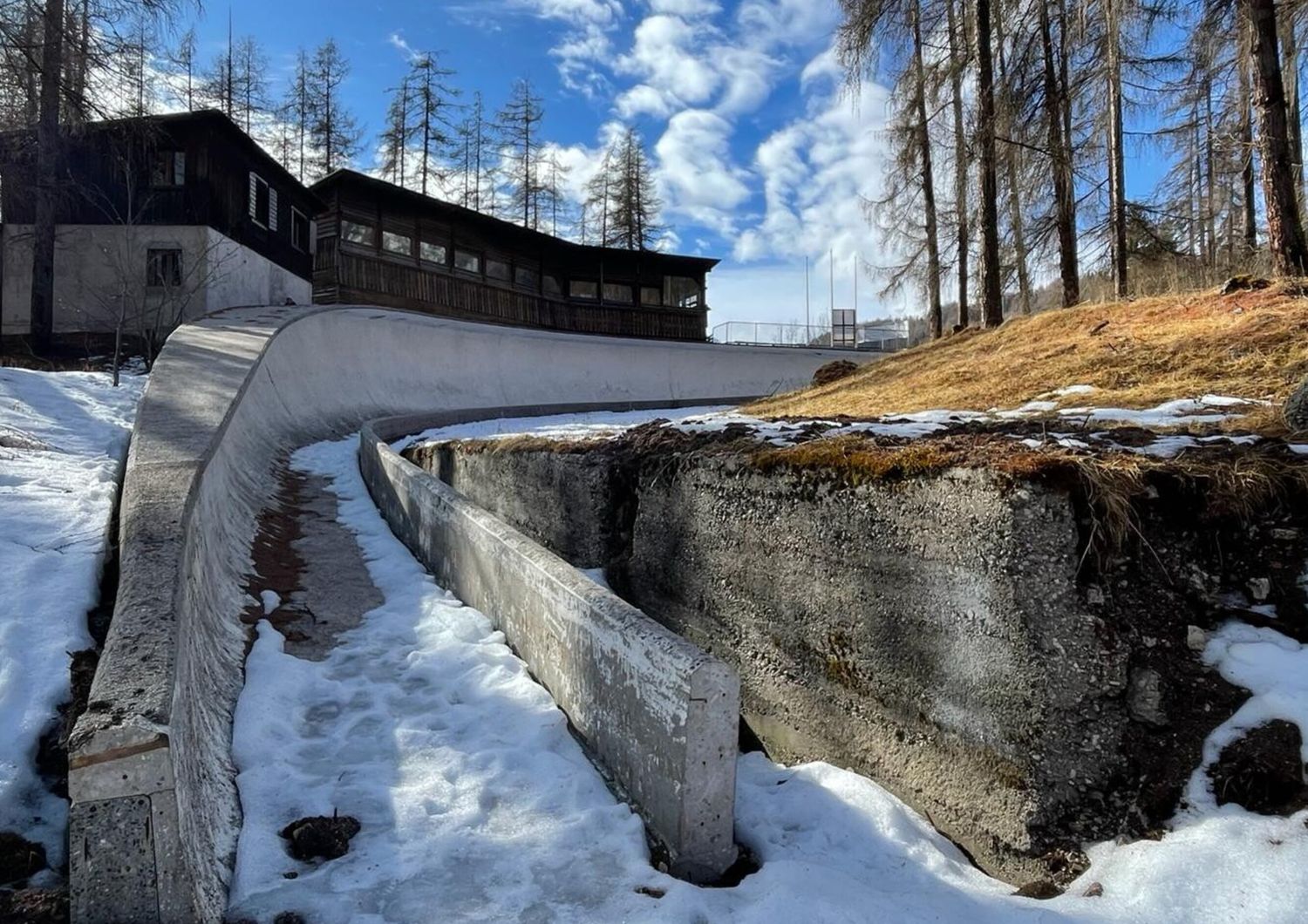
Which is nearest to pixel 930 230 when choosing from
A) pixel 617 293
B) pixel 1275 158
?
pixel 1275 158

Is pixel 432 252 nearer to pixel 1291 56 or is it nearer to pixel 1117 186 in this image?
pixel 1117 186

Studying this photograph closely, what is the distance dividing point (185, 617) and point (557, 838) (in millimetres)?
1592

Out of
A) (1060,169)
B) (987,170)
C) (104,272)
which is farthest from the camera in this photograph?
(104,272)

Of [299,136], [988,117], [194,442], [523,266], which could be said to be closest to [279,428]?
[194,442]

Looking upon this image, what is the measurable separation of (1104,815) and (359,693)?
9.56ft

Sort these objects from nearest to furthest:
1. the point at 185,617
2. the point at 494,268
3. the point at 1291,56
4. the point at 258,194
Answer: the point at 185,617, the point at 1291,56, the point at 258,194, the point at 494,268

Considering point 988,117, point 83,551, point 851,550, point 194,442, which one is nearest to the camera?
point 851,550

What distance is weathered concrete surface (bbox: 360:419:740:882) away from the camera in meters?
2.30

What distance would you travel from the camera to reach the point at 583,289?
2927cm

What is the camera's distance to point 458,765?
279cm

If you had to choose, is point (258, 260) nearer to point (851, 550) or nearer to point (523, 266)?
point (523, 266)

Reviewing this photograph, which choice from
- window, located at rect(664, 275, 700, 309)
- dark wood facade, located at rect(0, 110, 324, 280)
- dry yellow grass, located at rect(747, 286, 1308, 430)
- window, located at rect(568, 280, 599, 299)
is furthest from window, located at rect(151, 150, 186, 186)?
window, located at rect(664, 275, 700, 309)

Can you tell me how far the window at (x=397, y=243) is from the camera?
904 inches

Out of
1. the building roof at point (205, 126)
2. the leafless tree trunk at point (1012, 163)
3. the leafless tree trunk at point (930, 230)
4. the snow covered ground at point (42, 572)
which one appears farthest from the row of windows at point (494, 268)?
the snow covered ground at point (42, 572)
